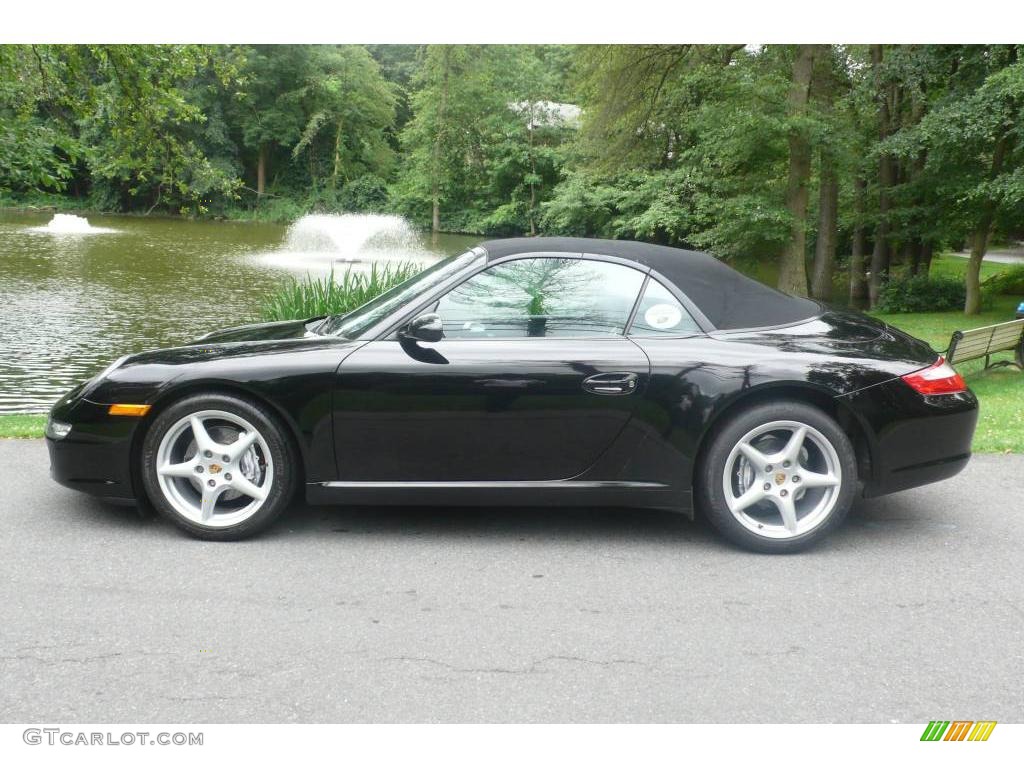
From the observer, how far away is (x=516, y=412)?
406 cm

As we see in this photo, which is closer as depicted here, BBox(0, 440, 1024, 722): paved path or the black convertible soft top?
BBox(0, 440, 1024, 722): paved path

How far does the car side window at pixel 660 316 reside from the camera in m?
4.22

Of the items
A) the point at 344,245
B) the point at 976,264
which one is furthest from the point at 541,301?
the point at 344,245

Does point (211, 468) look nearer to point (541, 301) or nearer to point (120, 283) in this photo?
point (541, 301)

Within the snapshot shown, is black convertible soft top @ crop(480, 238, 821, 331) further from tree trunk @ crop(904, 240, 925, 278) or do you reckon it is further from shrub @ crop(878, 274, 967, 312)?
tree trunk @ crop(904, 240, 925, 278)

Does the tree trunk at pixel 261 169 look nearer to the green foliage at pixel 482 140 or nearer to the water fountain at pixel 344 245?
the water fountain at pixel 344 245

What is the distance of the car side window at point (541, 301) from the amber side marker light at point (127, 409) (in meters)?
1.43

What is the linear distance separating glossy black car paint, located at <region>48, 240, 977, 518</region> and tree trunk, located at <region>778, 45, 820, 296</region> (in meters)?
15.3

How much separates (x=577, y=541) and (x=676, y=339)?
1064 mm

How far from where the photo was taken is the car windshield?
432cm

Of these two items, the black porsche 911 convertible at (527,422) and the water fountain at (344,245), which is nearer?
the black porsche 911 convertible at (527,422)

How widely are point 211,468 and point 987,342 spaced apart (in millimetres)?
8286

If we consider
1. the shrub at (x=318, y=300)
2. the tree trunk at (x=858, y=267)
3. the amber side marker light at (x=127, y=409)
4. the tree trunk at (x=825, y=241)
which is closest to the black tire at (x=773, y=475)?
the amber side marker light at (x=127, y=409)
